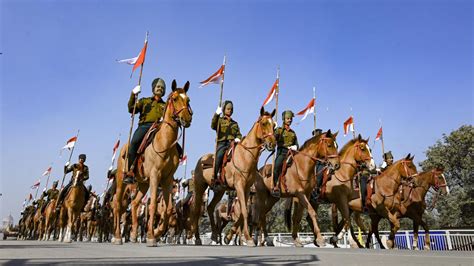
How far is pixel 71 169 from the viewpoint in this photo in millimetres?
17812

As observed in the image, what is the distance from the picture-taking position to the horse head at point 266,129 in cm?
1112

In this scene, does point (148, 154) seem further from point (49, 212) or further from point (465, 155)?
point (465, 155)

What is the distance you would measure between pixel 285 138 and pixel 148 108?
5.01 m

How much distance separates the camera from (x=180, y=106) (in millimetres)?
9203

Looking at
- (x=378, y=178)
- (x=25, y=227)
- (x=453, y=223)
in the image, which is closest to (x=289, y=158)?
(x=378, y=178)

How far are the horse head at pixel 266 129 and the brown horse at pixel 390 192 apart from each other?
5644 mm

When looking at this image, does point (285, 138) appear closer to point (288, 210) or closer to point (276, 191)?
point (276, 191)

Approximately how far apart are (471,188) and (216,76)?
32.4m

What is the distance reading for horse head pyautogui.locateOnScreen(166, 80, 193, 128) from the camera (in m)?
9.09

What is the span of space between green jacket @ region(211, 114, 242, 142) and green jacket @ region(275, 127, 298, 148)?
1.42m

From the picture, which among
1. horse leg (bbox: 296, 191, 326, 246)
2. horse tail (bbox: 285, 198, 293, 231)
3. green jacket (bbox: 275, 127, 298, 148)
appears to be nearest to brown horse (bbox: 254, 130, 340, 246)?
horse leg (bbox: 296, 191, 326, 246)

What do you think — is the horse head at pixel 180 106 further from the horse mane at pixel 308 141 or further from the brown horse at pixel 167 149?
the horse mane at pixel 308 141

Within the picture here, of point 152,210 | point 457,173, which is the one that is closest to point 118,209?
point 152,210

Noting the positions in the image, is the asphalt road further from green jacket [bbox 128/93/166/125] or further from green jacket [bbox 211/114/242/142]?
green jacket [bbox 211/114/242/142]
